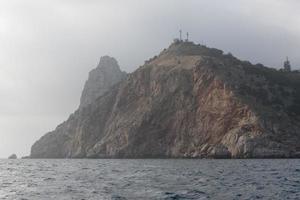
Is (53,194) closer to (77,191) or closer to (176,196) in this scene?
(77,191)

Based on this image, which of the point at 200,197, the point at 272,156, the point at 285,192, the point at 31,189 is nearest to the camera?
the point at 200,197

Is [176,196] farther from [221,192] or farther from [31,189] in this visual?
[31,189]

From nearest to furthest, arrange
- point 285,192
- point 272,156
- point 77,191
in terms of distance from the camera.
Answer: point 285,192, point 77,191, point 272,156

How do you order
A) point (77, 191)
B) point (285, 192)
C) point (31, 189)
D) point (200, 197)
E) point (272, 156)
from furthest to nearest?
point (272, 156)
point (31, 189)
point (77, 191)
point (285, 192)
point (200, 197)

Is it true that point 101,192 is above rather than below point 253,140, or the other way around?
below

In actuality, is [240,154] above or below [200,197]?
above

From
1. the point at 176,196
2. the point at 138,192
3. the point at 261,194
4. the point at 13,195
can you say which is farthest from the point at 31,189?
the point at 261,194

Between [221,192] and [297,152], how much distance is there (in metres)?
150

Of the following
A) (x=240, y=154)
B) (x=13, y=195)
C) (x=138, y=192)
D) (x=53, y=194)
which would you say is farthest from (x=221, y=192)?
(x=240, y=154)

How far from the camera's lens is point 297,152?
19788 centimetres

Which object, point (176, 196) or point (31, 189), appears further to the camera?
point (31, 189)

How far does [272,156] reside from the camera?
196875 mm

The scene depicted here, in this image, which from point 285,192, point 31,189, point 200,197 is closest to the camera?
point 200,197

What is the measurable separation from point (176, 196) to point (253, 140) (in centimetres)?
15201
